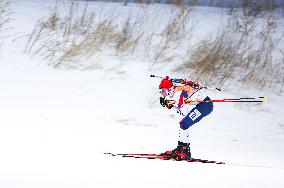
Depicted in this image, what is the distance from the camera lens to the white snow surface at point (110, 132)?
4008 mm

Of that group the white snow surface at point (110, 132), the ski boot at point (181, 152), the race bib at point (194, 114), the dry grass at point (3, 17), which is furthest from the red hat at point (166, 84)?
the dry grass at point (3, 17)

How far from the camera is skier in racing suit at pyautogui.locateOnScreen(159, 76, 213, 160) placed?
12.7ft

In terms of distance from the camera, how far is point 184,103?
A: 4020 millimetres

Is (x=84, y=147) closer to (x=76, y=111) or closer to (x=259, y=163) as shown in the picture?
(x=76, y=111)

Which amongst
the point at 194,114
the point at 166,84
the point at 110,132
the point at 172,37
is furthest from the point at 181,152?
the point at 172,37

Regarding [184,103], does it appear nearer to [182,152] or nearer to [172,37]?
[182,152]

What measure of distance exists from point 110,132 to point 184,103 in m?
1.76

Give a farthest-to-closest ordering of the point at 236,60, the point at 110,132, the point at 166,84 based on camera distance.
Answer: the point at 236,60
the point at 110,132
the point at 166,84

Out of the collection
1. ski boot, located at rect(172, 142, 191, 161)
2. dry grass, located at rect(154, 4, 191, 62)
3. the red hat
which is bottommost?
ski boot, located at rect(172, 142, 191, 161)

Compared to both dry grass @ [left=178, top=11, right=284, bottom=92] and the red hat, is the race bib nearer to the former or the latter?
the red hat

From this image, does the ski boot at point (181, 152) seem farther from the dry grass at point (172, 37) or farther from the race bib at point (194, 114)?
the dry grass at point (172, 37)

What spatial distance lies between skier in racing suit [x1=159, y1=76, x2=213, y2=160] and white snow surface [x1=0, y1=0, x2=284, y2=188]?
24 centimetres

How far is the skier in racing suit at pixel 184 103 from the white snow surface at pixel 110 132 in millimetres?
239

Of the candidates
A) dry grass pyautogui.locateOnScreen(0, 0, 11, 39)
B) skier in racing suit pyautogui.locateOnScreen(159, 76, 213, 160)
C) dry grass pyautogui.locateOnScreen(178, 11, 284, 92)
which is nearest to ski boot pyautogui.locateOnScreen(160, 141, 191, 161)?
skier in racing suit pyautogui.locateOnScreen(159, 76, 213, 160)
